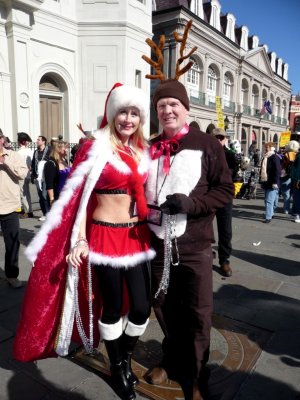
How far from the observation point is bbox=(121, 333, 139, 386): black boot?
2.33 meters

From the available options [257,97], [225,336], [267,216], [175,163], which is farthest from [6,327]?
[257,97]

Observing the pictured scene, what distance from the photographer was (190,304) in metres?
2.16

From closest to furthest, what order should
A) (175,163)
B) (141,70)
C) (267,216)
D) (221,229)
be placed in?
(175,163) → (221,229) → (267,216) → (141,70)

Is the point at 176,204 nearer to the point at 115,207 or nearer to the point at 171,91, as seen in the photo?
the point at 115,207

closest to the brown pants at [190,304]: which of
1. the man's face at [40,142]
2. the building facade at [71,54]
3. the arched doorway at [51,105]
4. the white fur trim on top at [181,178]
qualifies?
the white fur trim on top at [181,178]

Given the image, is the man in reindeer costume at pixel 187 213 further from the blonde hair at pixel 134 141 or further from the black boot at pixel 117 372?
the black boot at pixel 117 372

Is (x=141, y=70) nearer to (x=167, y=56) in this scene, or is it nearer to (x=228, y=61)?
(x=167, y=56)

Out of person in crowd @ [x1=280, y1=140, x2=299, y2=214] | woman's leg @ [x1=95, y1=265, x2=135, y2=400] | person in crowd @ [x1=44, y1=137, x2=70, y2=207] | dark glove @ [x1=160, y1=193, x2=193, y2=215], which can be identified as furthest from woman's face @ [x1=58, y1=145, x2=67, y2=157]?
person in crowd @ [x1=280, y1=140, x2=299, y2=214]

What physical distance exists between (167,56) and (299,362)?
2175 cm

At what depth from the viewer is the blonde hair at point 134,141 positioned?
222 cm

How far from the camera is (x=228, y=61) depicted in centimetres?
2758

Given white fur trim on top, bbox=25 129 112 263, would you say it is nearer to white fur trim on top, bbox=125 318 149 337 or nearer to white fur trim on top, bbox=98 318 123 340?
white fur trim on top, bbox=98 318 123 340

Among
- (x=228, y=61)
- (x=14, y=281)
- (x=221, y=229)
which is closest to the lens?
(x=14, y=281)

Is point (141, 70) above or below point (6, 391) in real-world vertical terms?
above
